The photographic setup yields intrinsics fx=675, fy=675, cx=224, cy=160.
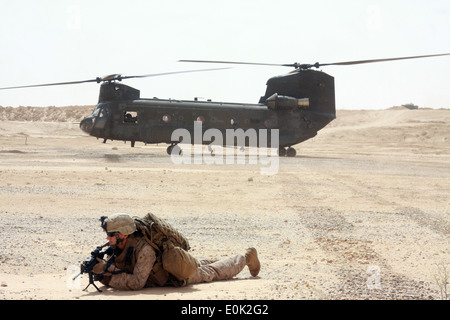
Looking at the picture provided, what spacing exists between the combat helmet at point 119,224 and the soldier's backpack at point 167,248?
0.54 feet

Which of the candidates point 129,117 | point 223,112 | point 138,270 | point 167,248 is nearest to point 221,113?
point 223,112

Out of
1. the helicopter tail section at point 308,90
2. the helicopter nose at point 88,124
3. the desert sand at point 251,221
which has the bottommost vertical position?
the desert sand at point 251,221

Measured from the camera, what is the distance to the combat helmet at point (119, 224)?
23.3 ft

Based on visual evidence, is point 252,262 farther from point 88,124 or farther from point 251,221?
point 88,124

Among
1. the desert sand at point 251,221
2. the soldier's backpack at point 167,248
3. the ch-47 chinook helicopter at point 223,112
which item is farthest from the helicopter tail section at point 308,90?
the soldier's backpack at point 167,248

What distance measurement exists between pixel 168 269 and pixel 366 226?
6.23 m

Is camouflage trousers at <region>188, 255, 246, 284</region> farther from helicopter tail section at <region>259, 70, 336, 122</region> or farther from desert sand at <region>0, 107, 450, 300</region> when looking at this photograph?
helicopter tail section at <region>259, 70, 336, 122</region>

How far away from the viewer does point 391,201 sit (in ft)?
53.8

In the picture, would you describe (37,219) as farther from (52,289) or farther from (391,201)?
(391,201)

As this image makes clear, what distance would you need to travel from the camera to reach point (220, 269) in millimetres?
8086

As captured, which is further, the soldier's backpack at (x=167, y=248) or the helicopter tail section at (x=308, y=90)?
the helicopter tail section at (x=308, y=90)

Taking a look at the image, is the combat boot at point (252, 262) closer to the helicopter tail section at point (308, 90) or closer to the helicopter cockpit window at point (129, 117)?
the helicopter cockpit window at point (129, 117)

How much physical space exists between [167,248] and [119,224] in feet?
2.04
